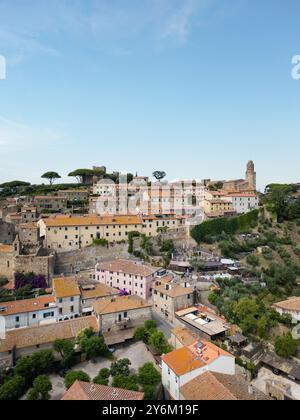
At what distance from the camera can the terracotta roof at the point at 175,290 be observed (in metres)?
27.1

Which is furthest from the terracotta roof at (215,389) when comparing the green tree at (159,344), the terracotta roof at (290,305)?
the terracotta roof at (290,305)

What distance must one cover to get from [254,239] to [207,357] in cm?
2924

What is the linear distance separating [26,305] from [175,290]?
46.2ft

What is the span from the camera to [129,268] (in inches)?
1265

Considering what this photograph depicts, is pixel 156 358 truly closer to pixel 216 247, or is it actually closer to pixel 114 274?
pixel 114 274

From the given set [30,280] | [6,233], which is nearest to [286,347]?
[30,280]

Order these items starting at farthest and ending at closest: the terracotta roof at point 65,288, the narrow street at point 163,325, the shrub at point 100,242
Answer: the shrub at point 100,242 < the terracotta roof at point 65,288 < the narrow street at point 163,325

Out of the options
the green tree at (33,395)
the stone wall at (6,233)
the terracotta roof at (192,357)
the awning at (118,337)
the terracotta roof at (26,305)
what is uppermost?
the stone wall at (6,233)

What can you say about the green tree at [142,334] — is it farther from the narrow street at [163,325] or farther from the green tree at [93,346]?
the green tree at [93,346]

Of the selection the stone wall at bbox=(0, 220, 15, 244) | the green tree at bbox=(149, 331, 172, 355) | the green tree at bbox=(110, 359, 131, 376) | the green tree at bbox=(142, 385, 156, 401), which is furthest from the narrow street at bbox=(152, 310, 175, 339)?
the stone wall at bbox=(0, 220, 15, 244)

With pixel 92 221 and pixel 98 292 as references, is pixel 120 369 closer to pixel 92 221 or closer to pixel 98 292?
pixel 98 292

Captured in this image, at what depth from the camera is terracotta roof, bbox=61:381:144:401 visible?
14.2 metres

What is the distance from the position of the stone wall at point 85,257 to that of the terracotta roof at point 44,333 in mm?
11856

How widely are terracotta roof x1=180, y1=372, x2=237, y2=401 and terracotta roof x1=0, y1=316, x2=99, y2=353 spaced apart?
34.0 ft
